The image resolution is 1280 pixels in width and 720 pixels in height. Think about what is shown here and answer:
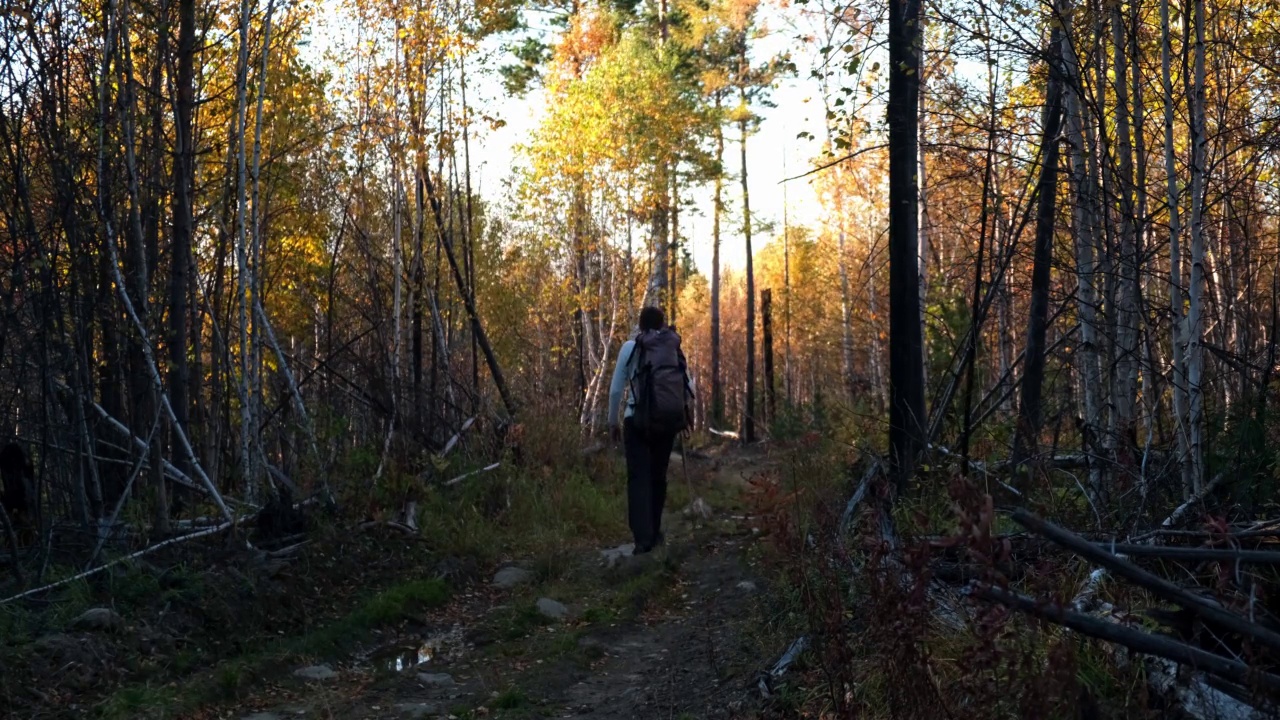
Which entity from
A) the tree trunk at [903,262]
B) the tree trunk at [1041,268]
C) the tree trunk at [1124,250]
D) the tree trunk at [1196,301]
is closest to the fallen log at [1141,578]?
the tree trunk at [1196,301]

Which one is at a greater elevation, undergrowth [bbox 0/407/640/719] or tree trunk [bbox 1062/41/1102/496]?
tree trunk [bbox 1062/41/1102/496]

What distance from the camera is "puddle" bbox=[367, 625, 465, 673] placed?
253 inches

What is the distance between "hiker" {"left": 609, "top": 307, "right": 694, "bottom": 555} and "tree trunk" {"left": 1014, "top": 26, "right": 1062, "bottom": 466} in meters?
2.71

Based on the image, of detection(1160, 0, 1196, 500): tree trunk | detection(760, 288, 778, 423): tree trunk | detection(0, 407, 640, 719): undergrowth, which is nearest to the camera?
detection(1160, 0, 1196, 500): tree trunk

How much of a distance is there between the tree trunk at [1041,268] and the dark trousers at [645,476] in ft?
9.62

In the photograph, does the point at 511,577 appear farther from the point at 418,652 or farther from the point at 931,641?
the point at 931,641

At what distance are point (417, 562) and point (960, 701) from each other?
5.51m

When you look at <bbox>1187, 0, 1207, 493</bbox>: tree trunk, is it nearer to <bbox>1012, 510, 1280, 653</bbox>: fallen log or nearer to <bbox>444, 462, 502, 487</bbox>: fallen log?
<bbox>1012, 510, 1280, 653</bbox>: fallen log

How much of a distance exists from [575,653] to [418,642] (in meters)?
1.15

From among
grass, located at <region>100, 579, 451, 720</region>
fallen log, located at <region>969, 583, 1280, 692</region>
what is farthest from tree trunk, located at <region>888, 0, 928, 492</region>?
fallen log, located at <region>969, 583, 1280, 692</region>

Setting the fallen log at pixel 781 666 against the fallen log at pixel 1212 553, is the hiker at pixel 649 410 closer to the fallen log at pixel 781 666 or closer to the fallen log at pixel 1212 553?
the fallen log at pixel 781 666

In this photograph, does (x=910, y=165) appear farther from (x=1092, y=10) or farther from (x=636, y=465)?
(x=636, y=465)

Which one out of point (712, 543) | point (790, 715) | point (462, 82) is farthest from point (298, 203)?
point (790, 715)

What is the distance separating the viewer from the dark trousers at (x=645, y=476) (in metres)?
9.06
